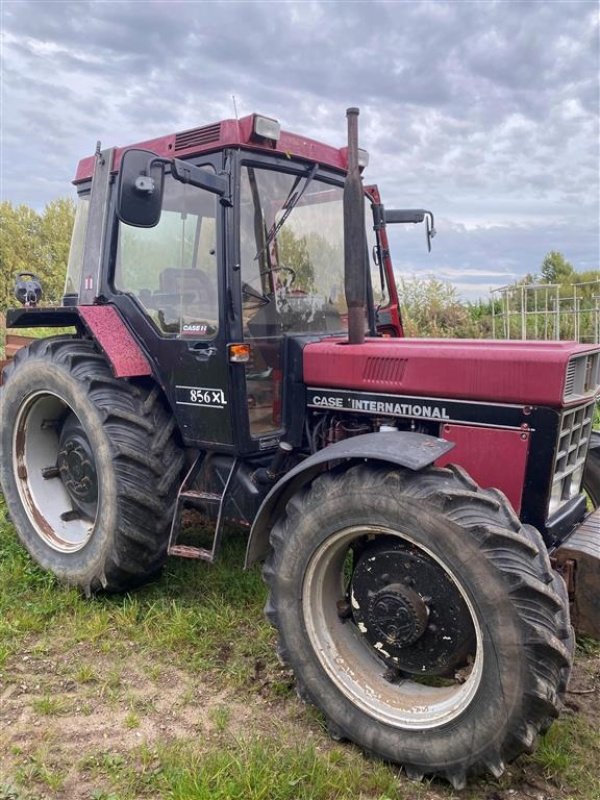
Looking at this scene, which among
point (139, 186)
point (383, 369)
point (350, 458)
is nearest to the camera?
point (350, 458)

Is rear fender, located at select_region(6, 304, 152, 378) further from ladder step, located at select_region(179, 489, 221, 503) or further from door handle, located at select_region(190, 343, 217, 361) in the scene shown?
ladder step, located at select_region(179, 489, 221, 503)

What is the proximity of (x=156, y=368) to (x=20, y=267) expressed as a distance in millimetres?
20177

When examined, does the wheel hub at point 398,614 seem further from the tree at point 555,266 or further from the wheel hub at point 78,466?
the tree at point 555,266

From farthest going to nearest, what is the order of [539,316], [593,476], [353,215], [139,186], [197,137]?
[539,316] → [593,476] → [197,137] → [353,215] → [139,186]

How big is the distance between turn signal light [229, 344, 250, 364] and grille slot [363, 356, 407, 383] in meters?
0.59

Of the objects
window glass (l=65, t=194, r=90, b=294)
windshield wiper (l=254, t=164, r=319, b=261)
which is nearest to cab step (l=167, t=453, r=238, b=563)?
windshield wiper (l=254, t=164, r=319, b=261)

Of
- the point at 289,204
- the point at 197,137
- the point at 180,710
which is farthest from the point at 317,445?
the point at 197,137

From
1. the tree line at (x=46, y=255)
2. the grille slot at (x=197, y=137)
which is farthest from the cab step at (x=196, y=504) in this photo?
the tree line at (x=46, y=255)

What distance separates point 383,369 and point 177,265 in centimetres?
126

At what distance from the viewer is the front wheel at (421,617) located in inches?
86.7

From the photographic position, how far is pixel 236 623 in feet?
11.5

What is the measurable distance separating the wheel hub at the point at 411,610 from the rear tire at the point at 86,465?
1369mm

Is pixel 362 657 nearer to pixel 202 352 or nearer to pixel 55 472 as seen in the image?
pixel 202 352

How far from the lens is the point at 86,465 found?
3889 mm
